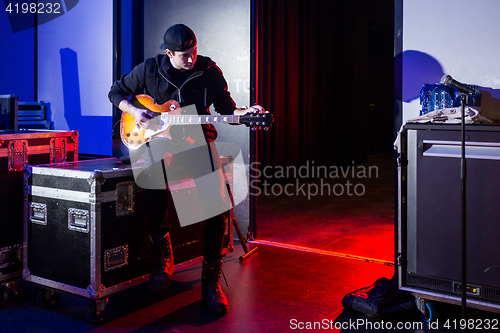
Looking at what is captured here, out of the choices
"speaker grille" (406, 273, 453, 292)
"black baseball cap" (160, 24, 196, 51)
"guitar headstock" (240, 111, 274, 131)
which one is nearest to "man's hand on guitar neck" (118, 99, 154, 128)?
"black baseball cap" (160, 24, 196, 51)

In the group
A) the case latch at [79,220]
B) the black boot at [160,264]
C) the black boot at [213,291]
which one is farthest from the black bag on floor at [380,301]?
the case latch at [79,220]

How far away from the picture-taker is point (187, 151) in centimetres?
262

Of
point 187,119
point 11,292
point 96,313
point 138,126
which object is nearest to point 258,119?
point 187,119

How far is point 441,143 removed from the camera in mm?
2254

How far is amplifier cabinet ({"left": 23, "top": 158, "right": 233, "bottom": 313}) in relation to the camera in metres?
2.41

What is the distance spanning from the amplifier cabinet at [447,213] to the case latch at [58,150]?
213 centimetres

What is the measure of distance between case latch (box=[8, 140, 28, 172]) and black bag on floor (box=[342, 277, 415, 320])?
79.8 inches

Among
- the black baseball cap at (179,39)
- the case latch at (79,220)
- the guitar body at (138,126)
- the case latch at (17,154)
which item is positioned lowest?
the case latch at (79,220)

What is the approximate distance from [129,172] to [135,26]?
2.51 metres

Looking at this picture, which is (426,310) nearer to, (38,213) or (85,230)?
(85,230)

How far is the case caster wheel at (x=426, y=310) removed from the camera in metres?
2.36

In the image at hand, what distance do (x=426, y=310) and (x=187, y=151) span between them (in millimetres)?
1536

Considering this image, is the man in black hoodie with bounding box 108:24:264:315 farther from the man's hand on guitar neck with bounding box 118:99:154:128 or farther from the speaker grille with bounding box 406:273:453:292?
the speaker grille with bounding box 406:273:453:292

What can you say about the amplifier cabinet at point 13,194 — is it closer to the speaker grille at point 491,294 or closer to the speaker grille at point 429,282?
the speaker grille at point 429,282
